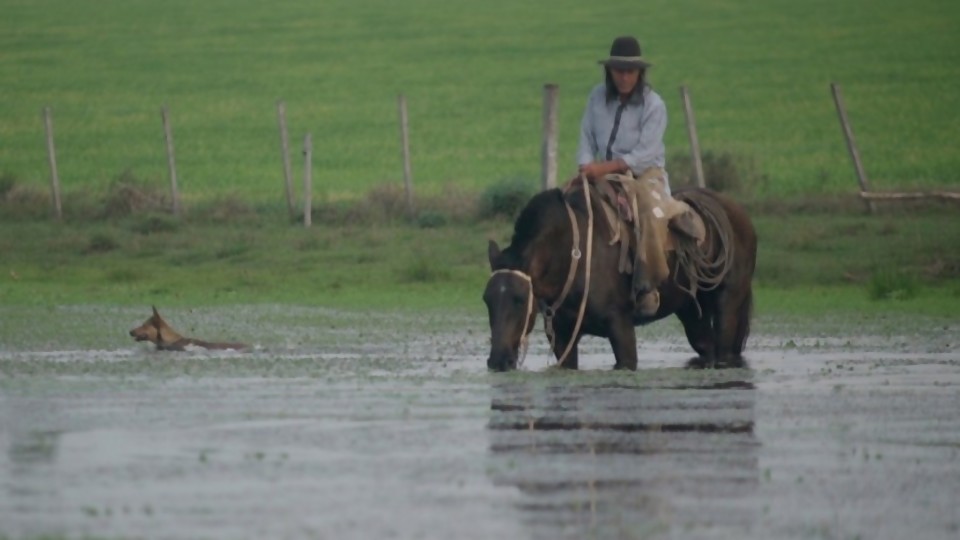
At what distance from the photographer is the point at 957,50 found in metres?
63.6

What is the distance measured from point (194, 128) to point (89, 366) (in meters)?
41.3

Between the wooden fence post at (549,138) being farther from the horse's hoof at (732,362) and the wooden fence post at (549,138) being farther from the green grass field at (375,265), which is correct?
the horse's hoof at (732,362)

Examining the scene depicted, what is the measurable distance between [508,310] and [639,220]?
122 cm

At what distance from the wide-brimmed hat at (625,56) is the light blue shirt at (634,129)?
9.8 inches

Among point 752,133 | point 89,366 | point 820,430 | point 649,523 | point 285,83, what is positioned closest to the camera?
point 649,523

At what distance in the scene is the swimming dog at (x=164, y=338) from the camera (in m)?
17.5

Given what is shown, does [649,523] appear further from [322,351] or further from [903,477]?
[322,351]

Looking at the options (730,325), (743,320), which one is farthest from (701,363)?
(743,320)

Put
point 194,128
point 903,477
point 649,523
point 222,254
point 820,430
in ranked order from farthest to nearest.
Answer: point 194,128, point 222,254, point 820,430, point 903,477, point 649,523

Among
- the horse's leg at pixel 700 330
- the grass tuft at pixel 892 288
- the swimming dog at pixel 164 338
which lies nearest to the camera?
the horse's leg at pixel 700 330

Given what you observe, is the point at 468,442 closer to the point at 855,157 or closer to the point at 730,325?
the point at 730,325

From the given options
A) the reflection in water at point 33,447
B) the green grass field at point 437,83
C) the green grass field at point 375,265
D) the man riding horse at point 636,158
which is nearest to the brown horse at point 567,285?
the man riding horse at point 636,158

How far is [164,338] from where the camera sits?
17531 millimetres

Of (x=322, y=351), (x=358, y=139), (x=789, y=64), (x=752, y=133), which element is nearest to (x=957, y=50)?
(x=789, y=64)
